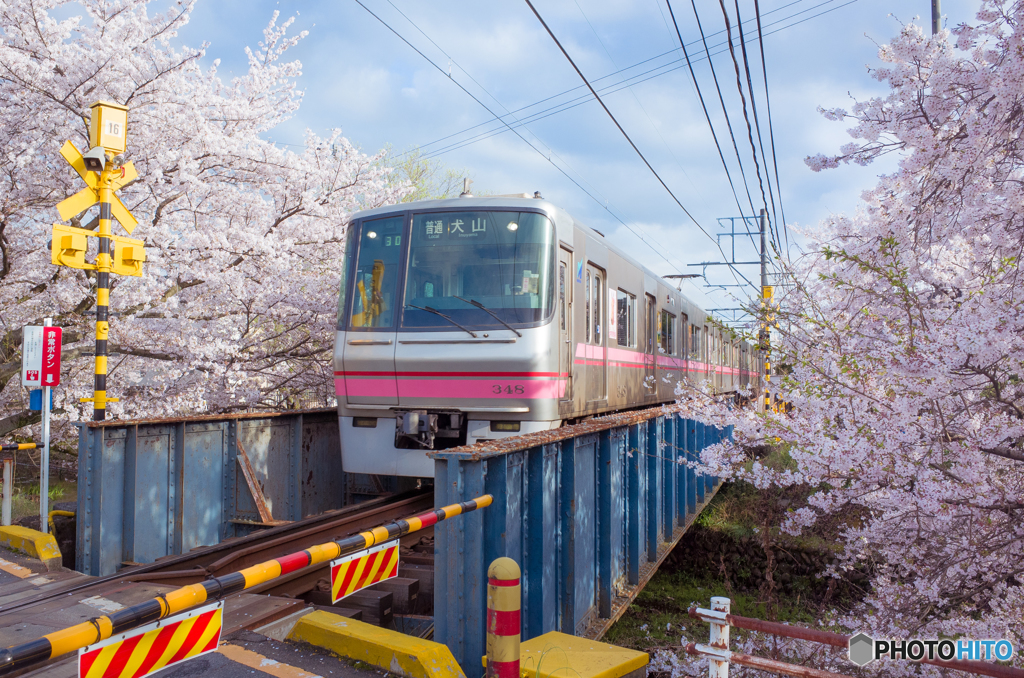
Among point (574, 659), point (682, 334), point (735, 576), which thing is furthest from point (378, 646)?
point (682, 334)

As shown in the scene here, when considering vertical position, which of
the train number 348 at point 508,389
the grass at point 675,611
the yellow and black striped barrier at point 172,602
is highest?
the train number 348 at point 508,389

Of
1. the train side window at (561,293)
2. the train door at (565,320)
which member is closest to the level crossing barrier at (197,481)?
the train door at (565,320)

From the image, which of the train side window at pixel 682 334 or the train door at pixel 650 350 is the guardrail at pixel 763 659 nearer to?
the train door at pixel 650 350

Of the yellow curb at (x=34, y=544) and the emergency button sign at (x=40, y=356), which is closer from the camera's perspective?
the yellow curb at (x=34, y=544)

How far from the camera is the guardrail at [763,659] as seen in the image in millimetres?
2646

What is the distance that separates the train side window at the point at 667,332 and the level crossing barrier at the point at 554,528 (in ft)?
19.0

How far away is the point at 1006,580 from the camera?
14.6 feet

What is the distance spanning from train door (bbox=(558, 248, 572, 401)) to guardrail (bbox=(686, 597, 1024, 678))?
4.23 m

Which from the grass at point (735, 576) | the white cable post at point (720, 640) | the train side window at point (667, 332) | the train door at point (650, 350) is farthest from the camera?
the train side window at point (667, 332)

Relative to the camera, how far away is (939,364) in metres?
3.58

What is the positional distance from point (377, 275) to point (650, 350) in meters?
5.58

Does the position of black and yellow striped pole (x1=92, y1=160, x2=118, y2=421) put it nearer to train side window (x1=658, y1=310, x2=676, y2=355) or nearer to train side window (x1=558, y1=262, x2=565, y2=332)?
train side window (x1=558, y1=262, x2=565, y2=332)

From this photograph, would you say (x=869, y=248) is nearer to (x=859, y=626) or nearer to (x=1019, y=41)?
(x=1019, y=41)

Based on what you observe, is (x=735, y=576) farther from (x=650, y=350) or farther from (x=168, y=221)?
(x=168, y=221)
